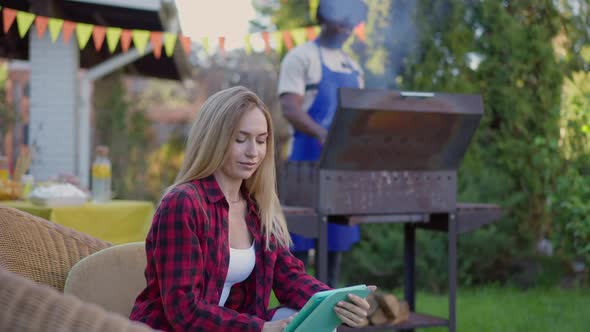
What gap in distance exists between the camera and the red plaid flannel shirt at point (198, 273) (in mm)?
1795

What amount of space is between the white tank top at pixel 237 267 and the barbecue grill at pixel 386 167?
1.19 metres

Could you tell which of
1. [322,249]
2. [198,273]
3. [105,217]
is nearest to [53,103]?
[105,217]

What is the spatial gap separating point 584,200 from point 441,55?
2413mm

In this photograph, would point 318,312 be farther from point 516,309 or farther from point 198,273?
point 516,309

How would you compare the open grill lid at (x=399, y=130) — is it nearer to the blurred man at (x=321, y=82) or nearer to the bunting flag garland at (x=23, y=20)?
the blurred man at (x=321, y=82)

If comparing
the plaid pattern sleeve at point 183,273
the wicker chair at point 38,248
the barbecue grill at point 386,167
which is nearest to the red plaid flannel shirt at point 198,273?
the plaid pattern sleeve at point 183,273

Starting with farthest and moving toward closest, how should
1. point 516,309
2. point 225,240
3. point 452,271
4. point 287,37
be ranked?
point 287,37 → point 516,309 → point 452,271 → point 225,240

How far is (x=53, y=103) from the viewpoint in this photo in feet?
23.6

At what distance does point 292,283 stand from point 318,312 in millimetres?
390

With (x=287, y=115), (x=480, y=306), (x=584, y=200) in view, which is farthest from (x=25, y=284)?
(x=480, y=306)

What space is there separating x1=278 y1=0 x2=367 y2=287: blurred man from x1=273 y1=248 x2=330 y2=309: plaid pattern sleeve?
1564 millimetres

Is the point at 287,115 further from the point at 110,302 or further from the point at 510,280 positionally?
the point at 510,280

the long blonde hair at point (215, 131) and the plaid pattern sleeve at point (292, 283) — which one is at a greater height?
the long blonde hair at point (215, 131)

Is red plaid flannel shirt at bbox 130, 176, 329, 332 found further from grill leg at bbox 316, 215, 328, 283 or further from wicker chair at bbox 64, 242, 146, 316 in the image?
grill leg at bbox 316, 215, 328, 283
